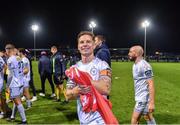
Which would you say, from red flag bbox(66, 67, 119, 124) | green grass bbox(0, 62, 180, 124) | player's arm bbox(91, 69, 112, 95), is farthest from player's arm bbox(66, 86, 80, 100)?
green grass bbox(0, 62, 180, 124)

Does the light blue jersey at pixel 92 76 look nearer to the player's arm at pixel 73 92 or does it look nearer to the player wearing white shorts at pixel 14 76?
the player's arm at pixel 73 92

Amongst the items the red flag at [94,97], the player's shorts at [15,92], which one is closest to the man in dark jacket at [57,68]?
the player's shorts at [15,92]

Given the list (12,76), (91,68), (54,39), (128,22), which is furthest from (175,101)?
(128,22)

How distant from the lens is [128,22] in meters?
89.4

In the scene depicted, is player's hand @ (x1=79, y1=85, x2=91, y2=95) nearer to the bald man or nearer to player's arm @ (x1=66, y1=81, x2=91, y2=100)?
player's arm @ (x1=66, y1=81, x2=91, y2=100)

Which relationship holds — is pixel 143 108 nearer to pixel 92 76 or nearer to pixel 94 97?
pixel 92 76

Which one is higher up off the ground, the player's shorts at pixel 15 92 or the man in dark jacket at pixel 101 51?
the man in dark jacket at pixel 101 51

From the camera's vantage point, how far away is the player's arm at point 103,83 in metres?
4.64

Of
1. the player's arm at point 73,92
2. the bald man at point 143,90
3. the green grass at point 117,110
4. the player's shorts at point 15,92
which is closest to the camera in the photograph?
the player's arm at point 73,92

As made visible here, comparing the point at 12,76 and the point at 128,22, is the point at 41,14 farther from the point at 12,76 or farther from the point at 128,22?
the point at 12,76

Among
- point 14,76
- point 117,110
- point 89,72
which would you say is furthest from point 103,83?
point 117,110

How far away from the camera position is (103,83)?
15.5 ft

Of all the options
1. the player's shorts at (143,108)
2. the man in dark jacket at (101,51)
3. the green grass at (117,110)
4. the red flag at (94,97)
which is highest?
the man in dark jacket at (101,51)

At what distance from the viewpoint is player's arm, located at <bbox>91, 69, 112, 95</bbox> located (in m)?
4.64
